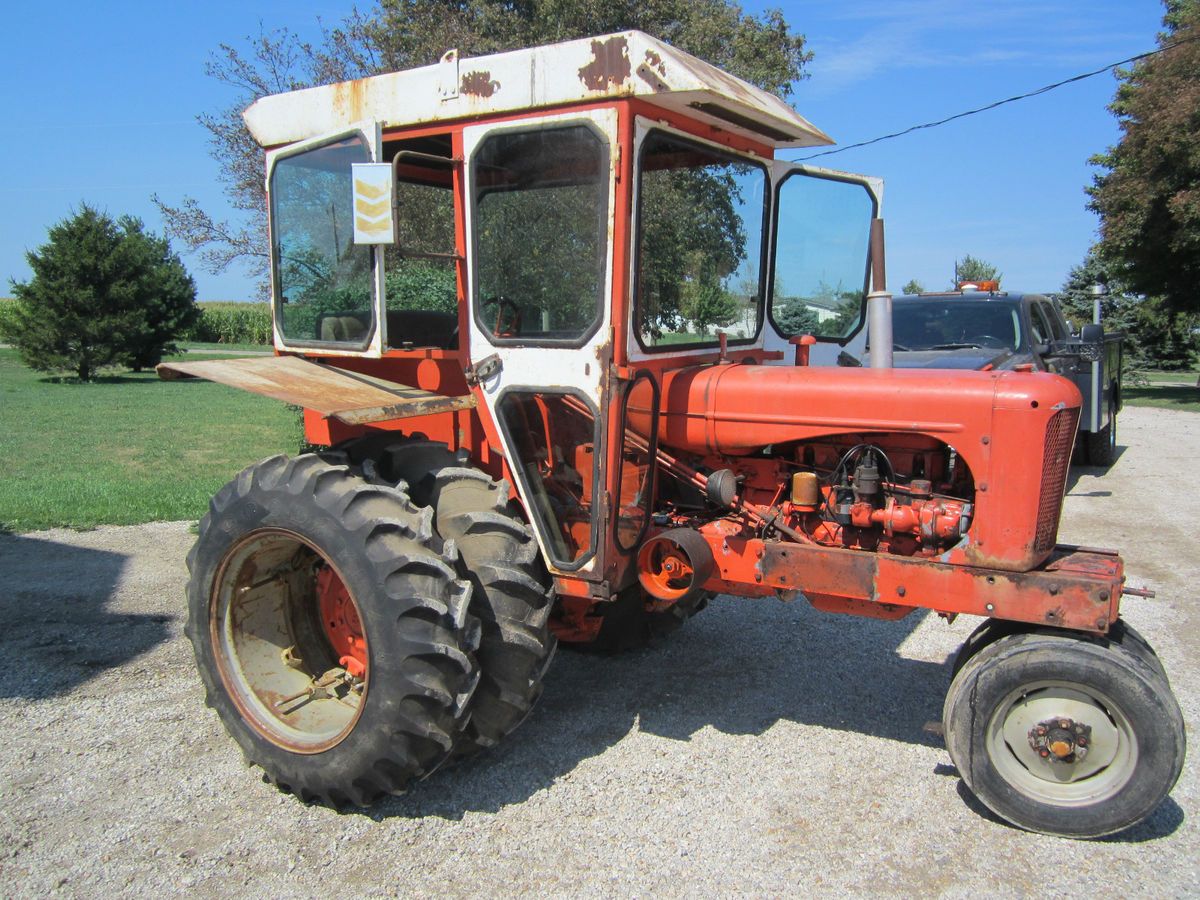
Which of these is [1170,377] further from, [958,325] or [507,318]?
[507,318]

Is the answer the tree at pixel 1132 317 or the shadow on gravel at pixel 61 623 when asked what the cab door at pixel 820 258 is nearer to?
the shadow on gravel at pixel 61 623

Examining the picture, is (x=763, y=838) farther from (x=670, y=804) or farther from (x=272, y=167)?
(x=272, y=167)

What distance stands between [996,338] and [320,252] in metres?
7.49

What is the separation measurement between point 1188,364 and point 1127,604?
32557mm

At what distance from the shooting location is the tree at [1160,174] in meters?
17.8

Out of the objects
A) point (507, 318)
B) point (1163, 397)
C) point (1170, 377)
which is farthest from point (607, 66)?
point (1170, 377)

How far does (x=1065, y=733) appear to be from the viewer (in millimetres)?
3074

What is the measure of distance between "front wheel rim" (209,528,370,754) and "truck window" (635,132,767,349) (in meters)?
1.63

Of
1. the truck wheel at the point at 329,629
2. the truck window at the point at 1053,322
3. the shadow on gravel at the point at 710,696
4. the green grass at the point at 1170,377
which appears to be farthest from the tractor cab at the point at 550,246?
the green grass at the point at 1170,377

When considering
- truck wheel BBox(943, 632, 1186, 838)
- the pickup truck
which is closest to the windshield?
the pickup truck

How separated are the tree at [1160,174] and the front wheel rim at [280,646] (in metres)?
19.1

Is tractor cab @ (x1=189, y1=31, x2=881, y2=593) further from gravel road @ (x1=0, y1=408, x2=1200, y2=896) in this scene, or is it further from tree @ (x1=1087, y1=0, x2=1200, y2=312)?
tree @ (x1=1087, y1=0, x2=1200, y2=312)

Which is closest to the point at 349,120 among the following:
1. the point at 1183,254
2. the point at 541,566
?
the point at 541,566

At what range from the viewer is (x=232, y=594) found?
3.69 metres
